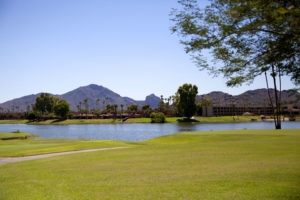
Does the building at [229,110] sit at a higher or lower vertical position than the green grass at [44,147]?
higher

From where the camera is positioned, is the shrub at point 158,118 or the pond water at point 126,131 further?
the shrub at point 158,118

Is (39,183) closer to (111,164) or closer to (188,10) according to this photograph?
(111,164)

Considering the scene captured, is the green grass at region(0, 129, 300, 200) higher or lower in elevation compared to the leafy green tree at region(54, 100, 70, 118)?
lower

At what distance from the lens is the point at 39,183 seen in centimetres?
1105

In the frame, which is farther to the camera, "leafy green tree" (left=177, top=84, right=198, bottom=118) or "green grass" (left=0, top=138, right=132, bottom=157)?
"leafy green tree" (left=177, top=84, right=198, bottom=118)

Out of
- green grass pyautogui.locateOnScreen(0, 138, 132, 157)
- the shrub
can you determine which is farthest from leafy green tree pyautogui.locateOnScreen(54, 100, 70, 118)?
green grass pyautogui.locateOnScreen(0, 138, 132, 157)

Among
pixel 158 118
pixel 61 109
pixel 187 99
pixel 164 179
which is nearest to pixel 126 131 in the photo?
pixel 158 118

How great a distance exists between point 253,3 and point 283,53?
8.04ft

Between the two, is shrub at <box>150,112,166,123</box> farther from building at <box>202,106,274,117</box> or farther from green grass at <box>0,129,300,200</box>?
green grass at <box>0,129,300,200</box>

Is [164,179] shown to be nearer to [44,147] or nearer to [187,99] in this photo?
[44,147]

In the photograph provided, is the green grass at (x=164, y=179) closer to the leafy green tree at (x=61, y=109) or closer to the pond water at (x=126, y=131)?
the pond water at (x=126, y=131)

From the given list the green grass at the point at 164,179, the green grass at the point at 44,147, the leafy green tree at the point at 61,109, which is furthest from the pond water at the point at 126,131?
the leafy green tree at the point at 61,109

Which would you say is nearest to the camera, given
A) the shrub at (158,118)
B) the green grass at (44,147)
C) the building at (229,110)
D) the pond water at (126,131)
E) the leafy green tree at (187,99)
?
the green grass at (44,147)

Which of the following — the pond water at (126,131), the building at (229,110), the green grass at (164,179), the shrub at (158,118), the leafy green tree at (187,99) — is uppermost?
the leafy green tree at (187,99)
